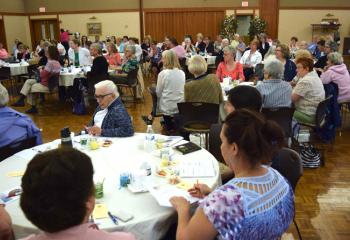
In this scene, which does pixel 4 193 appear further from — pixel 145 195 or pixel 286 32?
pixel 286 32

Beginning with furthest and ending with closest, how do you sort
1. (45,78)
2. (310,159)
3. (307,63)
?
(45,78) < (307,63) < (310,159)

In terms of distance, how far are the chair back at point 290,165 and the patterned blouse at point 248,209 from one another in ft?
2.39

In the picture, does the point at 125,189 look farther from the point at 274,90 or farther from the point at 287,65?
the point at 287,65

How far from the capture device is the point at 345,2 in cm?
1562

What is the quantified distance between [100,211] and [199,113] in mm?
2529

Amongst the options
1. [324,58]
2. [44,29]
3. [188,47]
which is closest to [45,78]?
[324,58]

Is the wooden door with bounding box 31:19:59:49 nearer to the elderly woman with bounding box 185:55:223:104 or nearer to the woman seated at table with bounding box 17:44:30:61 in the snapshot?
the woman seated at table with bounding box 17:44:30:61

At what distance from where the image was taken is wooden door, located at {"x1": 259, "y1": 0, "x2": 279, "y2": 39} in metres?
15.9

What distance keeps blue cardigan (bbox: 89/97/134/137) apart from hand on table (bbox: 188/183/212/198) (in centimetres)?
135

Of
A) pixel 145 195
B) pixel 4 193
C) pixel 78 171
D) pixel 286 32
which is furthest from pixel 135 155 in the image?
pixel 286 32

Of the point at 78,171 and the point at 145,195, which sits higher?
the point at 78,171

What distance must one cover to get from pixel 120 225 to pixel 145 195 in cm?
34

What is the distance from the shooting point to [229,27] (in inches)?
617

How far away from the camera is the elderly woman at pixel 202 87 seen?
183 inches
